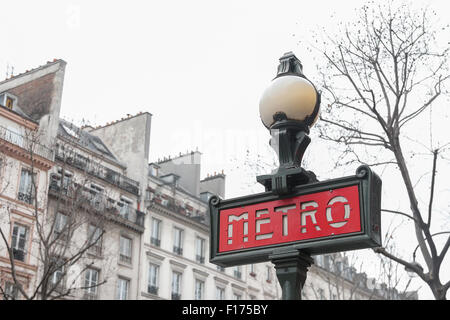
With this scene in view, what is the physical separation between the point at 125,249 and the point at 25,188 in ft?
20.2

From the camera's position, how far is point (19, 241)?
27281mm

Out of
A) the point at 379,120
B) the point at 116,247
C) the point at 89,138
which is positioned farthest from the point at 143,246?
the point at 379,120

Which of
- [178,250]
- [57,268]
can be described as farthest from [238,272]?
[57,268]

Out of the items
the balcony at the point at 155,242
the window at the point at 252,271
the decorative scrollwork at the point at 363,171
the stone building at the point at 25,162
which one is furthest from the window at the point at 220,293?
the decorative scrollwork at the point at 363,171

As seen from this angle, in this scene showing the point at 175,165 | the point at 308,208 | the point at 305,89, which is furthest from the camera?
the point at 175,165

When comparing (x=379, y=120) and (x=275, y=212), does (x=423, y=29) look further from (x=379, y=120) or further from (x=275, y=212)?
(x=275, y=212)

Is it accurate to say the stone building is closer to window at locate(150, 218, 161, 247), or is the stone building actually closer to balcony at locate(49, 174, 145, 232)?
balcony at locate(49, 174, 145, 232)

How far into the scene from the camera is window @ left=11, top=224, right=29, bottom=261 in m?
27.0

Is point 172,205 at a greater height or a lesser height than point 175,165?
lesser

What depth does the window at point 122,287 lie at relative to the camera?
31891 mm

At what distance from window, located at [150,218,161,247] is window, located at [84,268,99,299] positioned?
4384 mm
